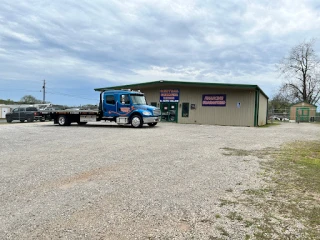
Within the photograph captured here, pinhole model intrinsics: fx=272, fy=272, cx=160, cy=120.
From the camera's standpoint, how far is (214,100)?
74.9 ft

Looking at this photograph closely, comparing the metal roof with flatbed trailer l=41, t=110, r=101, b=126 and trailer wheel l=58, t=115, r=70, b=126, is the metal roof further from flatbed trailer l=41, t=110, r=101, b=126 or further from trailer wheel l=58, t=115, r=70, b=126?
trailer wheel l=58, t=115, r=70, b=126

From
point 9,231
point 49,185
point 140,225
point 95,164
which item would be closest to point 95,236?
point 140,225

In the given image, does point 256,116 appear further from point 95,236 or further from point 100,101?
point 95,236

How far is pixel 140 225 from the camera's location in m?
3.08

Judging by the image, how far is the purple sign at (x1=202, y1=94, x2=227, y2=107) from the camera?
73.9ft

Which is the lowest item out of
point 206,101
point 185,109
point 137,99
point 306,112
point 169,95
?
point 185,109

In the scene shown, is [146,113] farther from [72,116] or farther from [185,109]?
[185,109]

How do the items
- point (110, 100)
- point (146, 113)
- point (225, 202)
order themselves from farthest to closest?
point (110, 100)
point (146, 113)
point (225, 202)

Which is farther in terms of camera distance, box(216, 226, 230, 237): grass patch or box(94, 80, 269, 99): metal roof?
box(94, 80, 269, 99): metal roof

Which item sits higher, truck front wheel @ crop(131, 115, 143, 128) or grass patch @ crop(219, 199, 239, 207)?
truck front wheel @ crop(131, 115, 143, 128)

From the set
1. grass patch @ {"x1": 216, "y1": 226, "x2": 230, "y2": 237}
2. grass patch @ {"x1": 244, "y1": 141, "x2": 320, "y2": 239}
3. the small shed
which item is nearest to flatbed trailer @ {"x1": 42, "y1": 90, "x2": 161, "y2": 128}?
grass patch @ {"x1": 244, "y1": 141, "x2": 320, "y2": 239}

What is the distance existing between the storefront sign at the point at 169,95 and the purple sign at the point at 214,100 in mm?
2407

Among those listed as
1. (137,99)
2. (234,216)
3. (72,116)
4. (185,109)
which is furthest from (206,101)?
(234,216)

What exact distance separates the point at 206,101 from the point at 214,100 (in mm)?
687
